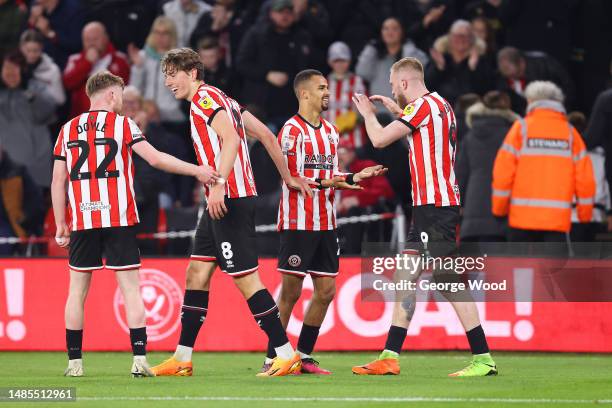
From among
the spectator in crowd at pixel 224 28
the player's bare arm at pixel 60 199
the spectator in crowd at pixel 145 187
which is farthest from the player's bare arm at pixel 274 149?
the spectator in crowd at pixel 224 28

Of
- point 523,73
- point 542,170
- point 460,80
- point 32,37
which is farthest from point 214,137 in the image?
point 32,37

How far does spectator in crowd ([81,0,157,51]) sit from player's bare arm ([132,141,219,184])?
862 cm

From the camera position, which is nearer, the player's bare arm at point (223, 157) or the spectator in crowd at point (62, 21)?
the player's bare arm at point (223, 157)

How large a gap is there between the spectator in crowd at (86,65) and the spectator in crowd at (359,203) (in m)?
3.72

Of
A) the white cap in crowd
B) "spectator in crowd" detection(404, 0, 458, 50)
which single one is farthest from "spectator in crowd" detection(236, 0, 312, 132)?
"spectator in crowd" detection(404, 0, 458, 50)

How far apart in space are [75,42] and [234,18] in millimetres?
2307

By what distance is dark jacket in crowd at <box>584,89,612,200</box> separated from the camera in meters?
13.7

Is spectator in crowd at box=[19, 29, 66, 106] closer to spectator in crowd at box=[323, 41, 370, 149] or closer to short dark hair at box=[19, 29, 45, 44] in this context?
short dark hair at box=[19, 29, 45, 44]

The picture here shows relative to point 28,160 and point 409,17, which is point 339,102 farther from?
point 28,160

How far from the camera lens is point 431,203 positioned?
957 cm

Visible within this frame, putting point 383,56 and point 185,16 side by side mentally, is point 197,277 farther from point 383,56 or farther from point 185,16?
point 185,16

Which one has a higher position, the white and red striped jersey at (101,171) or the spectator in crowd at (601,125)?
the spectator in crowd at (601,125)

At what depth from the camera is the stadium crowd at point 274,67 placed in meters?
15.1

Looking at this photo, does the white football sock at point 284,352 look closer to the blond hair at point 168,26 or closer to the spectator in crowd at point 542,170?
the spectator in crowd at point 542,170
